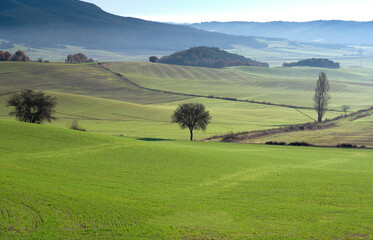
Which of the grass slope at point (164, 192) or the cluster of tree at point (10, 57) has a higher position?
the cluster of tree at point (10, 57)

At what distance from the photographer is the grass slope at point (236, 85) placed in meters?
121

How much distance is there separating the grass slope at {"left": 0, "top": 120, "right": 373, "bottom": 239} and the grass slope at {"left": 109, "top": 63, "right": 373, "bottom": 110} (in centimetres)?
7747

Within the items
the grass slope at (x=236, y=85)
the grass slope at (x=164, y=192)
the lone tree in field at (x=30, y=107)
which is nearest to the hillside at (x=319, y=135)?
the grass slope at (x=164, y=192)

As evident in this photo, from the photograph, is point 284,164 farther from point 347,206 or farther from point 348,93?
point 348,93

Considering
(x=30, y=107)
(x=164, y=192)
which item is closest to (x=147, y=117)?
(x=30, y=107)

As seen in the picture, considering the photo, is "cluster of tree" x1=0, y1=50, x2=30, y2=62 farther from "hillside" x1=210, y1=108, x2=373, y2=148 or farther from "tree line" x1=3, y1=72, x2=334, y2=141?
"hillside" x1=210, y1=108, x2=373, y2=148

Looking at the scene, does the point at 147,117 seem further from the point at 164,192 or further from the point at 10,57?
the point at 10,57

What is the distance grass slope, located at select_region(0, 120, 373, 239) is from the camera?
703 inches

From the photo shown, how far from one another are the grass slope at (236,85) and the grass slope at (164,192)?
254 feet

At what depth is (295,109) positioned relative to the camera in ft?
329

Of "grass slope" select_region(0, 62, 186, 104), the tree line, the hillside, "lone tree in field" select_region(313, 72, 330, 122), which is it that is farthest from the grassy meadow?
"grass slope" select_region(0, 62, 186, 104)

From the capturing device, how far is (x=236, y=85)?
15000 centimetres

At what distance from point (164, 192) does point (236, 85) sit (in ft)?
420

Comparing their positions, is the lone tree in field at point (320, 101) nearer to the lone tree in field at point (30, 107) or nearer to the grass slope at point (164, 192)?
the grass slope at point (164, 192)
